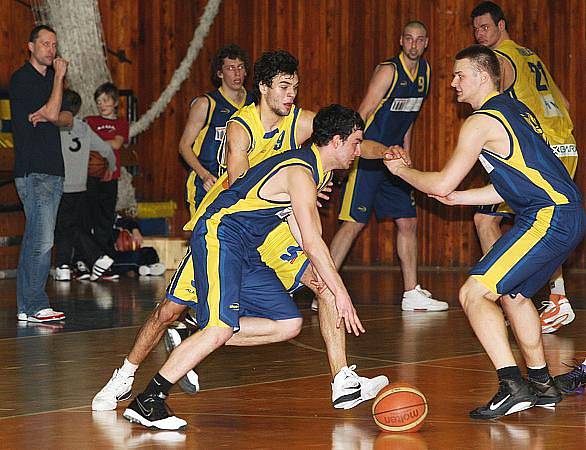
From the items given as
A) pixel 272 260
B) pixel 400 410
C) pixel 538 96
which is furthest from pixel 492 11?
pixel 400 410

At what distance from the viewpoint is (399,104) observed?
9305 mm

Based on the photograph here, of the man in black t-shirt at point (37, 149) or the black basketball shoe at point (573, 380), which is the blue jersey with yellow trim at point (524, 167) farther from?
the man in black t-shirt at point (37, 149)

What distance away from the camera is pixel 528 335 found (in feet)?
18.6

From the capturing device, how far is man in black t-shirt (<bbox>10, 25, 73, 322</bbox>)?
8391 mm

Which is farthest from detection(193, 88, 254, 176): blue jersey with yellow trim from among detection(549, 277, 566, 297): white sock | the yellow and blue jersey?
detection(549, 277, 566, 297): white sock

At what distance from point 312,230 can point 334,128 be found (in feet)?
1.72

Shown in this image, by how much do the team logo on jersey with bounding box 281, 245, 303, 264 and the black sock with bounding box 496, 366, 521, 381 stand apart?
4.10 feet

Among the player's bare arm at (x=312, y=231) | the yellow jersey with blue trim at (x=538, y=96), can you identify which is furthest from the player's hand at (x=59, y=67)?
the player's bare arm at (x=312, y=231)

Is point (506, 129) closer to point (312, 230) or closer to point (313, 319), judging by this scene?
point (312, 230)

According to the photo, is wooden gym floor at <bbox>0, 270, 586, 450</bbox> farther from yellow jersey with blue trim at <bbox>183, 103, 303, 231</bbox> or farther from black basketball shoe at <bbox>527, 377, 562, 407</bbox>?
yellow jersey with blue trim at <bbox>183, 103, 303, 231</bbox>

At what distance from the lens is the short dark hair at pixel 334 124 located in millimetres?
5320

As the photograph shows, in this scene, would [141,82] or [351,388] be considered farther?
[141,82]

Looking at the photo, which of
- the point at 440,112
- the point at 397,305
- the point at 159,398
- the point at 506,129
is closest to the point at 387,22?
the point at 440,112

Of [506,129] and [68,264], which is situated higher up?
[506,129]
